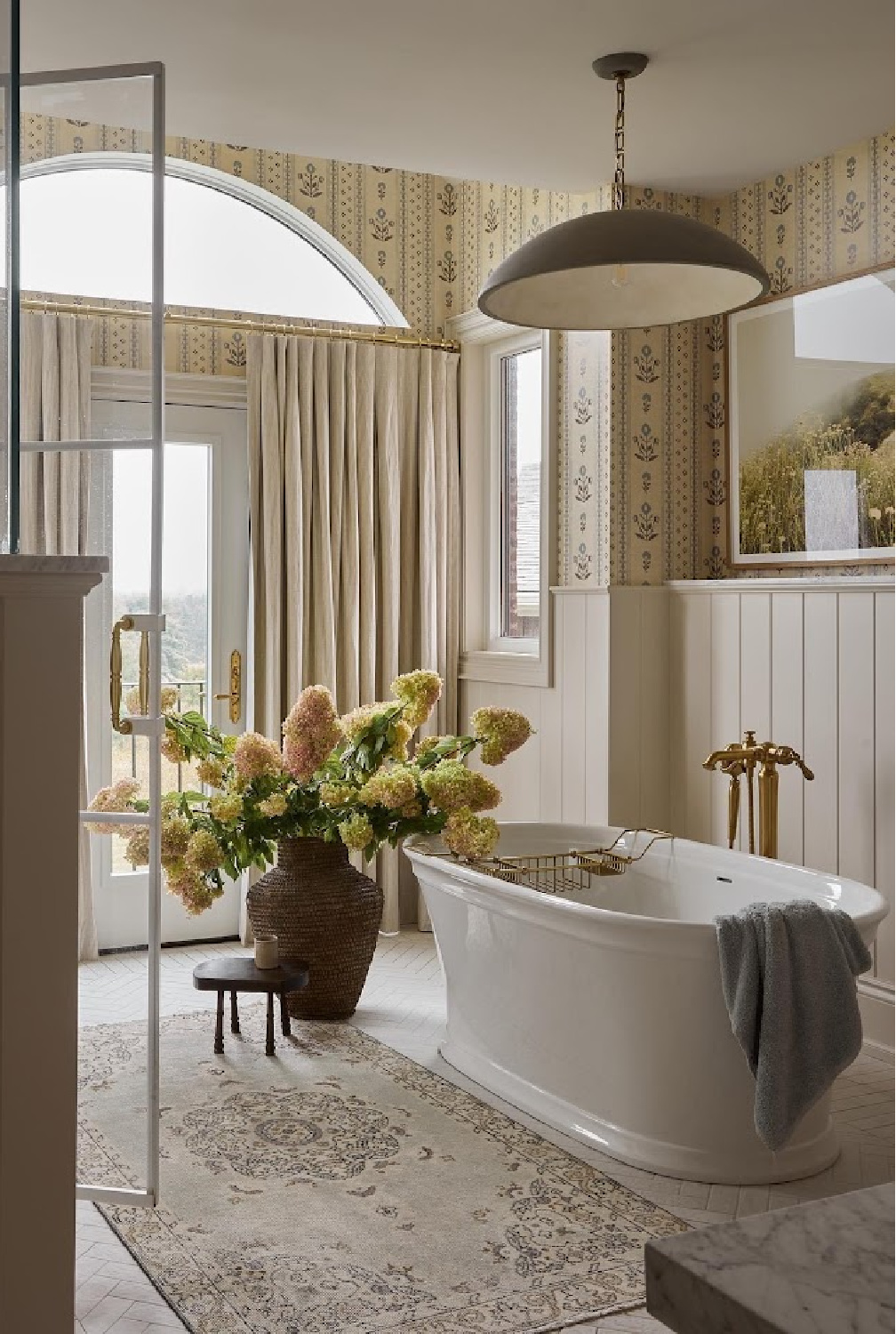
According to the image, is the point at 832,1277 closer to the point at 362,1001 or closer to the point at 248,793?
the point at 248,793

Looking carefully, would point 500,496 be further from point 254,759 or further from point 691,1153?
point 691,1153

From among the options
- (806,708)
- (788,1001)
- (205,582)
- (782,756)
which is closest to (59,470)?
(788,1001)

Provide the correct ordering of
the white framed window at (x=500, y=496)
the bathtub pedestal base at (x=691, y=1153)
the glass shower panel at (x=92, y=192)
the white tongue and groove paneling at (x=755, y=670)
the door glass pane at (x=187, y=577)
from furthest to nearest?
the white framed window at (x=500, y=496)
the door glass pane at (x=187, y=577)
the white tongue and groove paneling at (x=755, y=670)
the bathtub pedestal base at (x=691, y=1153)
the glass shower panel at (x=92, y=192)

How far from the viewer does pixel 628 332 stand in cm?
493

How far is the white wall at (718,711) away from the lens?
13.6 ft

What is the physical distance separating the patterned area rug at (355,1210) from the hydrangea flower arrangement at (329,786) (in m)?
0.74

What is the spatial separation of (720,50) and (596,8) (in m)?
0.46

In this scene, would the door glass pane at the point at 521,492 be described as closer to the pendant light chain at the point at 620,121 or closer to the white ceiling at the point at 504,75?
the white ceiling at the point at 504,75

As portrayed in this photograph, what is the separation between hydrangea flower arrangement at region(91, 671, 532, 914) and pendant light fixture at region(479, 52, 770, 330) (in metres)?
1.40

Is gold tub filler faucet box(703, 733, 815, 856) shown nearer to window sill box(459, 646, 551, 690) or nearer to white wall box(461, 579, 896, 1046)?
white wall box(461, 579, 896, 1046)

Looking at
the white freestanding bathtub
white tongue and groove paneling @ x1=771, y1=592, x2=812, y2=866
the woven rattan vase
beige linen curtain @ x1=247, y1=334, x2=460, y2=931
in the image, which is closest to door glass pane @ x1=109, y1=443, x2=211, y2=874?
beige linen curtain @ x1=247, y1=334, x2=460, y2=931

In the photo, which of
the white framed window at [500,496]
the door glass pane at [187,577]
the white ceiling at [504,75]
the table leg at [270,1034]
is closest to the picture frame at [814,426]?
the white ceiling at [504,75]

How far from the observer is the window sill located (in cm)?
527

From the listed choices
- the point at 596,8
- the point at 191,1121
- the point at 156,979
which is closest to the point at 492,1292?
the point at 156,979
